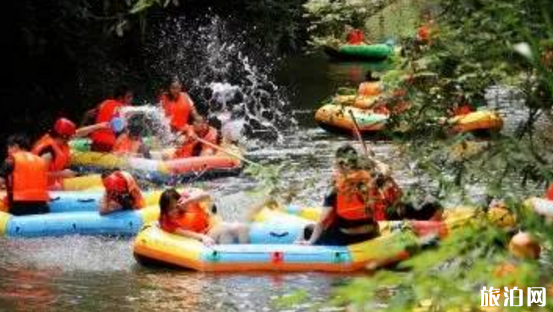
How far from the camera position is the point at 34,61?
17656 mm

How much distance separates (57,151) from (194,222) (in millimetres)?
2660

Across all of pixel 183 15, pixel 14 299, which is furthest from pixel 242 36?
pixel 14 299

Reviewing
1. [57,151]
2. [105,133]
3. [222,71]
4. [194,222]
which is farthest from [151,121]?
[222,71]

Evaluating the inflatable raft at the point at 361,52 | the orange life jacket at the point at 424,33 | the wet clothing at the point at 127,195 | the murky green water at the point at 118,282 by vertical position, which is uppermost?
the inflatable raft at the point at 361,52

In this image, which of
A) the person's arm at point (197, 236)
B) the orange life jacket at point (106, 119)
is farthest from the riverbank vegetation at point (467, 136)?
the orange life jacket at point (106, 119)

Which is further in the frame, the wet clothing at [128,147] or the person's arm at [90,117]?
the person's arm at [90,117]

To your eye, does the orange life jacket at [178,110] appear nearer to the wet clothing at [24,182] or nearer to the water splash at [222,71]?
the water splash at [222,71]

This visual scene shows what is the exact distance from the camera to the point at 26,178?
412 inches

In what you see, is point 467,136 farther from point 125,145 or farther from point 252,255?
point 125,145

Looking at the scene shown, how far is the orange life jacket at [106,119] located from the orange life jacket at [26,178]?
2675 mm

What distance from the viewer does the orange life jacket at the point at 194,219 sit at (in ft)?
31.1

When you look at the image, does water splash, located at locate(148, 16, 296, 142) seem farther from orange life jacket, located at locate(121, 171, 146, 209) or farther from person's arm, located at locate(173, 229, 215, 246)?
person's arm, located at locate(173, 229, 215, 246)

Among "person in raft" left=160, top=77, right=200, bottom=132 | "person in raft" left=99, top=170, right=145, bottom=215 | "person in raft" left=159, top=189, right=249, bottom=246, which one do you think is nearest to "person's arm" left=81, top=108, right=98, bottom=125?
"person in raft" left=160, top=77, right=200, bottom=132

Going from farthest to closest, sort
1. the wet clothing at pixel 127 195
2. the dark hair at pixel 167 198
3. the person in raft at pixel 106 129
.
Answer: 1. the person in raft at pixel 106 129
2. the wet clothing at pixel 127 195
3. the dark hair at pixel 167 198
